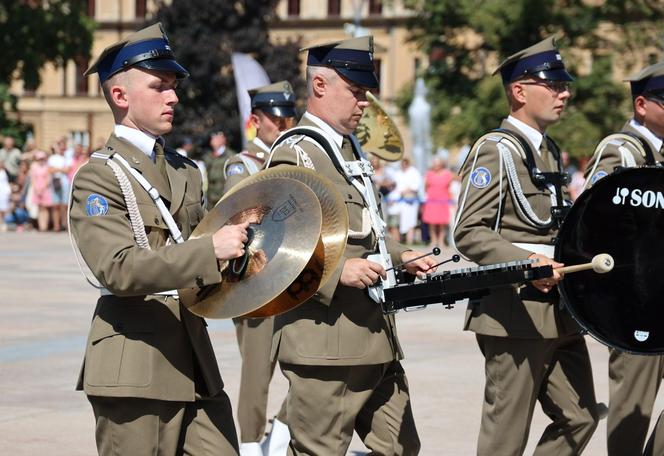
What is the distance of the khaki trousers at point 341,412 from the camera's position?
5.91 m

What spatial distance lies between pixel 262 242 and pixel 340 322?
108 cm

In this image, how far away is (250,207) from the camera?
494cm

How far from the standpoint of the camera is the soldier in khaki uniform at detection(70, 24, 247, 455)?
4.82 meters

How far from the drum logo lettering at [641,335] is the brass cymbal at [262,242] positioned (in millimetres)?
1750

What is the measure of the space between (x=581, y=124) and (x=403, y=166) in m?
21.1

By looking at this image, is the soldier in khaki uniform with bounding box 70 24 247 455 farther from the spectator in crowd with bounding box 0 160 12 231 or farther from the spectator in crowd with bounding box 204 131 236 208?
the spectator in crowd with bounding box 0 160 12 231

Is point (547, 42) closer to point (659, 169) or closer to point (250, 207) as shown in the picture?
point (659, 169)

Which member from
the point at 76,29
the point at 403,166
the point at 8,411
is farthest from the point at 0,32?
the point at 8,411

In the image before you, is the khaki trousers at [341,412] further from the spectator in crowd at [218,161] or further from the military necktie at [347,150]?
the spectator in crowd at [218,161]

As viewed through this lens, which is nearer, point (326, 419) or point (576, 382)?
point (326, 419)

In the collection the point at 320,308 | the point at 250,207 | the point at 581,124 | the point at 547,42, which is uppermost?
the point at 547,42

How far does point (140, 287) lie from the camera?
481 centimetres

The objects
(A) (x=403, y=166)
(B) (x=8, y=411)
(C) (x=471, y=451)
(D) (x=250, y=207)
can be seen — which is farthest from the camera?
(A) (x=403, y=166)

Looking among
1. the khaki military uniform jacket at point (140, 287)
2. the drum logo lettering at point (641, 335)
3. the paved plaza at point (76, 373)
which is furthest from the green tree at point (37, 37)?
the khaki military uniform jacket at point (140, 287)
